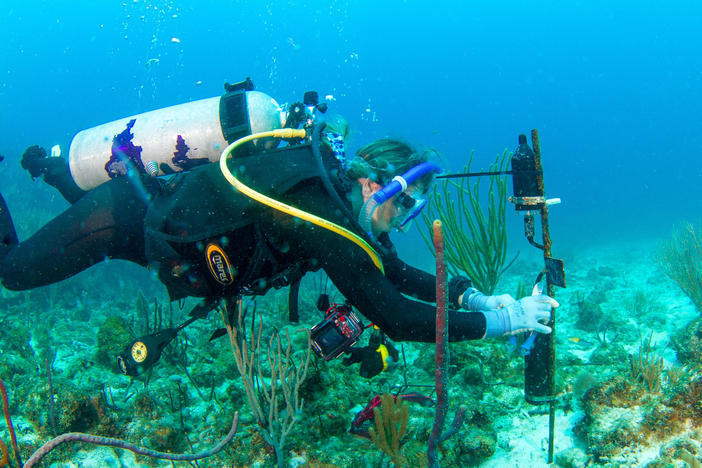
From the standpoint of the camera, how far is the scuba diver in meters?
Result: 2.02

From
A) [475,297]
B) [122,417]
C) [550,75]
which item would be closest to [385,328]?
[475,297]

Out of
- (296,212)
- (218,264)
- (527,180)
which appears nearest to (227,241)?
(218,264)

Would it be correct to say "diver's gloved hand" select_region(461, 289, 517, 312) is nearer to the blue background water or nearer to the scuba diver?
the scuba diver

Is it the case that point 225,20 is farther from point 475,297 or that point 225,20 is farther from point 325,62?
point 475,297

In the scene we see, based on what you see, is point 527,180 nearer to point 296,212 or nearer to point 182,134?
point 296,212

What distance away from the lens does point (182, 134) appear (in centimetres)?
267

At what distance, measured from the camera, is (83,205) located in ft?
8.65

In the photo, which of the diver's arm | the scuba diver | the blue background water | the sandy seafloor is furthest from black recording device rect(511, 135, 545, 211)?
the blue background water

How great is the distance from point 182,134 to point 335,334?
189 centimetres

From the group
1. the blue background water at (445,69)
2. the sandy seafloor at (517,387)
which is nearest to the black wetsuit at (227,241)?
the sandy seafloor at (517,387)

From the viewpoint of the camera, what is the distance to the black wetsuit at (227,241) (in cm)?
200

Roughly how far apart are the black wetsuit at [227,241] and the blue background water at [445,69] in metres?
67.5

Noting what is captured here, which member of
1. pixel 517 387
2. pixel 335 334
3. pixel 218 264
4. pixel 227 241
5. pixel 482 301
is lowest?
pixel 517 387

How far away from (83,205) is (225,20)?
7946 centimetres
